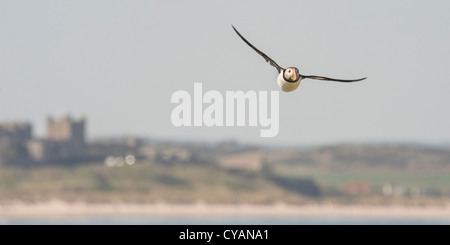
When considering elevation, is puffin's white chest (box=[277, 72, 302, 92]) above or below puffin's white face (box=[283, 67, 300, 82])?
below

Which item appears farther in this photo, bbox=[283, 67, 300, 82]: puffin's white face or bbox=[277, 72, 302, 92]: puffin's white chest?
bbox=[277, 72, 302, 92]: puffin's white chest

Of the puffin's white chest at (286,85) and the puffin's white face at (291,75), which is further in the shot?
the puffin's white chest at (286,85)

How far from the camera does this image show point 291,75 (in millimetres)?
55188

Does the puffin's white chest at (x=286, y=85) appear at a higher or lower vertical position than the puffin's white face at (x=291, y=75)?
lower

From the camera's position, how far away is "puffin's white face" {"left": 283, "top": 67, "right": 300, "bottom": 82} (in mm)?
55188

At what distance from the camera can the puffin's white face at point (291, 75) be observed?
5519 cm

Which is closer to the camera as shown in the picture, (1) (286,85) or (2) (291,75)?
(2) (291,75)

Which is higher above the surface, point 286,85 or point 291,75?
point 291,75
